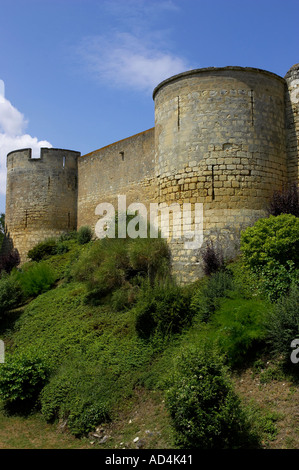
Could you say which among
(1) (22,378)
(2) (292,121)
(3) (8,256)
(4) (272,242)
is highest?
(2) (292,121)

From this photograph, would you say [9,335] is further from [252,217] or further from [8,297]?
[252,217]

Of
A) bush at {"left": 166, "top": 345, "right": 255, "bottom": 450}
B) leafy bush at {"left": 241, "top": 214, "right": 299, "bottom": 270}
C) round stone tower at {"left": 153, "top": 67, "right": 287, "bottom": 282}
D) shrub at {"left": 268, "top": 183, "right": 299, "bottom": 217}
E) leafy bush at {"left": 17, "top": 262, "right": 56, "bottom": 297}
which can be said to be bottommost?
bush at {"left": 166, "top": 345, "right": 255, "bottom": 450}

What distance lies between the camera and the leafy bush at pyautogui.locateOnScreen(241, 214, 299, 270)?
9.14 m

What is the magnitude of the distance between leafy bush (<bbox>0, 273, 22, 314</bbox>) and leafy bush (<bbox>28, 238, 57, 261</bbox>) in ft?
16.7

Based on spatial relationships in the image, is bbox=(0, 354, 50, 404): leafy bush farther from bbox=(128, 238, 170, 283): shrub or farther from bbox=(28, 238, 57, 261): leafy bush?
bbox=(28, 238, 57, 261): leafy bush

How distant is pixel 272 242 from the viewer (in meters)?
9.17

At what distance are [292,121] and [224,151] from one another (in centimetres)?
252

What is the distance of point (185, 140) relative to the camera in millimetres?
11734

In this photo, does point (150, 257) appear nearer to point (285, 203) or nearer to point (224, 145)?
point (224, 145)

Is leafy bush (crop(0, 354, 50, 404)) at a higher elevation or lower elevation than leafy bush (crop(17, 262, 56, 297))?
lower

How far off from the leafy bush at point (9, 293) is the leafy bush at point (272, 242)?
8.32m

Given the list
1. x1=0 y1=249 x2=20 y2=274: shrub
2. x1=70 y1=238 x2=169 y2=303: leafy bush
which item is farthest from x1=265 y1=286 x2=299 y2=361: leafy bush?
x1=0 y1=249 x2=20 y2=274: shrub

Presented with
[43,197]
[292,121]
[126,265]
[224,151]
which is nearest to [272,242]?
[224,151]

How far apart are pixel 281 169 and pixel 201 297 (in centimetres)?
500
